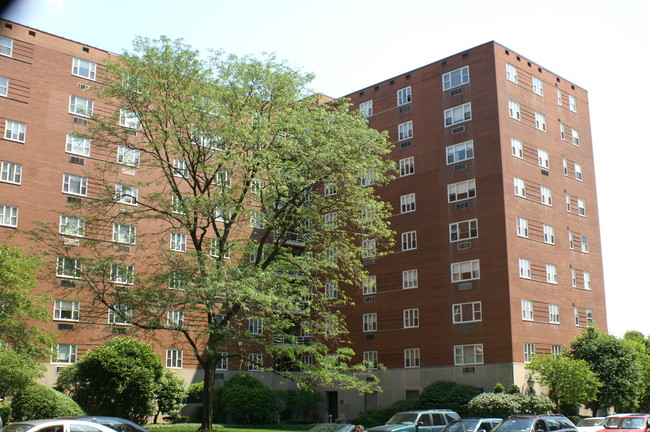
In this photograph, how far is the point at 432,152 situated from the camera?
50.8 m

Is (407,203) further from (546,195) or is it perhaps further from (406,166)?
(546,195)

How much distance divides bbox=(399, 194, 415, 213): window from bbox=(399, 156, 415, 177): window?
5.93 feet

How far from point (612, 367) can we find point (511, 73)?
2155 centimetres

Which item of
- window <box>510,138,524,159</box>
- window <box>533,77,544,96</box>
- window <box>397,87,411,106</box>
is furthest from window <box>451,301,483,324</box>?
window <box>533,77,544,96</box>

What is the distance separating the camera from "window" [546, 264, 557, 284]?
155 ft

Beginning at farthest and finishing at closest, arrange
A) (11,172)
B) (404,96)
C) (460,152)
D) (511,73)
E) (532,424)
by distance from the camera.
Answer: (404,96) < (511,73) < (460,152) < (11,172) < (532,424)

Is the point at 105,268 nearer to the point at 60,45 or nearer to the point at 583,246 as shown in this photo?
the point at 60,45

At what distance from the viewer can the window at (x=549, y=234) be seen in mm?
48250

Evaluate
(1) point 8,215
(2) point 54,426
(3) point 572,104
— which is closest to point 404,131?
(3) point 572,104

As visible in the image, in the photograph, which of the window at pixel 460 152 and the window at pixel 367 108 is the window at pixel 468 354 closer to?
the window at pixel 460 152

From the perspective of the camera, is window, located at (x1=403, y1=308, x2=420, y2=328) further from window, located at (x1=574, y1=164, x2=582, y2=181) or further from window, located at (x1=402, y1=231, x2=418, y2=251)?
window, located at (x1=574, y1=164, x2=582, y2=181)

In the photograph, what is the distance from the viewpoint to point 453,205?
48562 millimetres

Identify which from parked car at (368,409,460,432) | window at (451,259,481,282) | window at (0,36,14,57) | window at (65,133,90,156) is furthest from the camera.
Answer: window at (451,259,481,282)

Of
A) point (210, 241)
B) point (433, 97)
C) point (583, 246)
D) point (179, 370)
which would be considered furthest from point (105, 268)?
point (583, 246)
